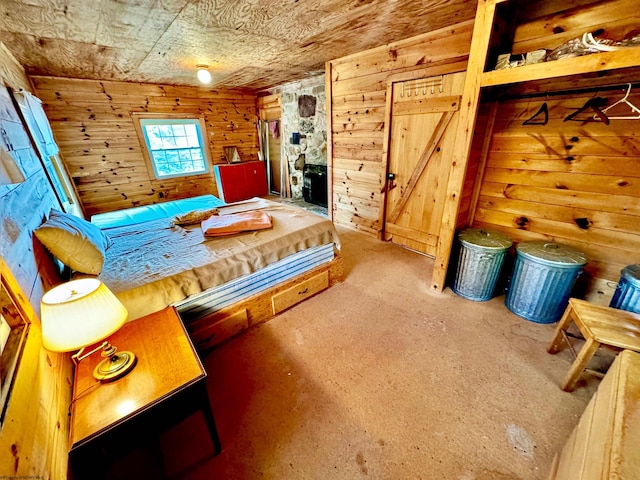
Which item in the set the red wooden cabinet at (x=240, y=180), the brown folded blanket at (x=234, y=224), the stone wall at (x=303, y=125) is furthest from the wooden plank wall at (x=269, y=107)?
the brown folded blanket at (x=234, y=224)

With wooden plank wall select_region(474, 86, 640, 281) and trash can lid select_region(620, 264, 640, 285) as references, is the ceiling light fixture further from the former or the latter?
trash can lid select_region(620, 264, 640, 285)

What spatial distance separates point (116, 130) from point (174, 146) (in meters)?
0.88

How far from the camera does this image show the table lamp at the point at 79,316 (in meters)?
0.84

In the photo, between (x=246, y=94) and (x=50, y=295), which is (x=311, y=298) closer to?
(x=50, y=295)

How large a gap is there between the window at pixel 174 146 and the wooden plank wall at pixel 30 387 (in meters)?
3.56

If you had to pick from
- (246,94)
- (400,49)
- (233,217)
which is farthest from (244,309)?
(246,94)

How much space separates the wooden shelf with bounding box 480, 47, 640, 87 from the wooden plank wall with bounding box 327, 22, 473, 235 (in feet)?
2.74

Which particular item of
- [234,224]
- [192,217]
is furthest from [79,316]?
[192,217]

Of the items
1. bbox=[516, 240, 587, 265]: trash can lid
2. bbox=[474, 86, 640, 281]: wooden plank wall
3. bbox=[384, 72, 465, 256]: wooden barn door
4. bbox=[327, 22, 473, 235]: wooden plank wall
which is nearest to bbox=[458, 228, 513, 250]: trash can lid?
bbox=[516, 240, 587, 265]: trash can lid

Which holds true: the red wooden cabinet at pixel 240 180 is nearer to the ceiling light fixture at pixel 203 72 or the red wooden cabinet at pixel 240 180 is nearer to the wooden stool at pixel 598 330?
the ceiling light fixture at pixel 203 72

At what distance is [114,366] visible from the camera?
1114 mm

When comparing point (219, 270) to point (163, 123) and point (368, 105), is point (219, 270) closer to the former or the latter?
point (368, 105)

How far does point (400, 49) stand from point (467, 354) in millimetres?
2978

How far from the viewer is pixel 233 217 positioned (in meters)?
2.48
